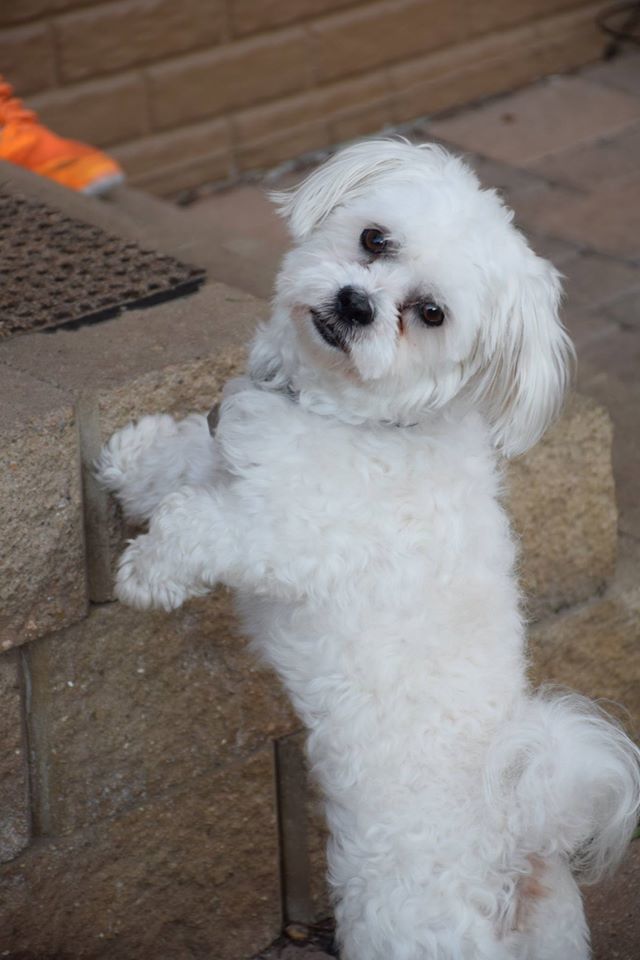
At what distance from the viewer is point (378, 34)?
5.54 metres

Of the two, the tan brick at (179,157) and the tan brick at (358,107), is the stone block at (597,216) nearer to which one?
the tan brick at (358,107)

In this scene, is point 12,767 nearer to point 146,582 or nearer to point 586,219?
point 146,582

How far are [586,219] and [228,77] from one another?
1507 mm

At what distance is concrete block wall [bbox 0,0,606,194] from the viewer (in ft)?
15.6

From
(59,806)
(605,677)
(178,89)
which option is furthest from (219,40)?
(59,806)

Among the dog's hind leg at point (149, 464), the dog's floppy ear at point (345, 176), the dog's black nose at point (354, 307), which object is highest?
the dog's floppy ear at point (345, 176)

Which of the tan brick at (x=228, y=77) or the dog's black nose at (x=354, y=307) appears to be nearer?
the dog's black nose at (x=354, y=307)

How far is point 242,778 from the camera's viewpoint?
2.87 m

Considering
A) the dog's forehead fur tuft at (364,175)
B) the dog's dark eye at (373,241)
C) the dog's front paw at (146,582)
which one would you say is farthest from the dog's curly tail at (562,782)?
the dog's forehead fur tuft at (364,175)

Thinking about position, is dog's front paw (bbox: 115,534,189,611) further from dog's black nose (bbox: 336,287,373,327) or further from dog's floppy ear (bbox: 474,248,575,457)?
dog's floppy ear (bbox: 474,248,575,457)

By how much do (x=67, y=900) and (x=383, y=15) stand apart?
403cm

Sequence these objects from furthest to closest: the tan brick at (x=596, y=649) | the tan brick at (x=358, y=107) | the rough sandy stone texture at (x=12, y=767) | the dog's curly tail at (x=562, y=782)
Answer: the tan brick at (x=358, y=107), the tan brick at (x=596, y=649), the rough sandy stone texture at (x=12, y=767), the dog's curly tail at (x=562, y=782)

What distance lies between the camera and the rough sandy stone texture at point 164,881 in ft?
8.72

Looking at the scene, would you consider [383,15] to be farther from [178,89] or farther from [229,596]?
[229,596]
